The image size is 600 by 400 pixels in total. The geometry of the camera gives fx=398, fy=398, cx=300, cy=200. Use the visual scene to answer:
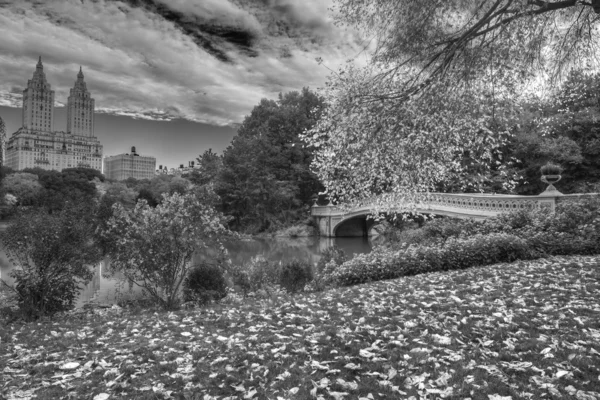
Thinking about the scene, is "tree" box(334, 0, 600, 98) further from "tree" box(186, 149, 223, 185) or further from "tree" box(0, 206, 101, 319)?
"tree" box(186, 149, 223, 185)

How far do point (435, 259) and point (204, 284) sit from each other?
18.5ft

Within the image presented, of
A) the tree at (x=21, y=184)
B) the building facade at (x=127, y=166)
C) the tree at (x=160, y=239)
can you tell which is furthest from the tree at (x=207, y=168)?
the building facade at (x=127, y=166)

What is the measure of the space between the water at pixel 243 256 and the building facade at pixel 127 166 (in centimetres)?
8465

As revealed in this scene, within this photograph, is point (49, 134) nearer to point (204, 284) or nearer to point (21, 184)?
point (21, 184)

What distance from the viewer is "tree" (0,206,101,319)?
25.4 feet

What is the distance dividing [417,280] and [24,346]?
6.88 meters

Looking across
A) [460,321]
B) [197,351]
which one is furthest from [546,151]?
[197,351]

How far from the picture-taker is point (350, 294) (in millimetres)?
7309

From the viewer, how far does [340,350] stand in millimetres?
4207

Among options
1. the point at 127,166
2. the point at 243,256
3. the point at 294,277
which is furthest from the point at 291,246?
the point at 127,166

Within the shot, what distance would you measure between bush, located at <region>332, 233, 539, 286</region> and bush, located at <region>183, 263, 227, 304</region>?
2778 millimetres

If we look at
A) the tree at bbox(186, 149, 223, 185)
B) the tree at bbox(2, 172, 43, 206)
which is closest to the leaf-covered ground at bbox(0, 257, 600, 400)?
the tree at bbox(186, 149, 223, 185)

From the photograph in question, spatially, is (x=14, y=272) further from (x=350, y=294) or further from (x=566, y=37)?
(x=566, y=37)

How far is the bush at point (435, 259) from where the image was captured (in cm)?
973
